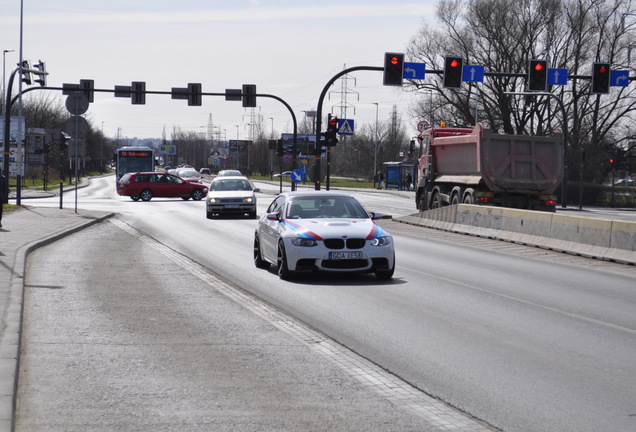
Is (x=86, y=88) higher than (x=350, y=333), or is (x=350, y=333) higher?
(x=86, y=88)

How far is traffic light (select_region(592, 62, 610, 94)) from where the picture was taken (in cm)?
3281

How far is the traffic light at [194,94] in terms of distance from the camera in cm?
4466

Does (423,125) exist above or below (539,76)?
below

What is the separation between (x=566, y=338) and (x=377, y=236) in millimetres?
5467

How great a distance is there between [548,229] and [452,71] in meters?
12.6

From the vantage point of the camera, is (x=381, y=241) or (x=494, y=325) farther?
(x=381, y=241)

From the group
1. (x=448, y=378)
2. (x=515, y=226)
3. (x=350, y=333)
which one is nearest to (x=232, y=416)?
(x=448, y=378)

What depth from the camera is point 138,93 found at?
4494 cm

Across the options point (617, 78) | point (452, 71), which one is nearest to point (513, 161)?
point (452, 71)

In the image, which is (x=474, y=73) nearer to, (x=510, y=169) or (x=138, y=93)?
(x=510, y=169)

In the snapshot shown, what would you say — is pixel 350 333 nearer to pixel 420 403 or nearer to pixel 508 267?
pixel 420 403

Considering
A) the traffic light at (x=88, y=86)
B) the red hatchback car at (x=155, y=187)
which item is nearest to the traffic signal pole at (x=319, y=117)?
the traffic light at (x=88, y=86)

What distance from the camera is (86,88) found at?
44.4 meters

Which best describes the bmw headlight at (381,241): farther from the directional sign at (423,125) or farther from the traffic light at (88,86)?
the directional sign at (423,125)
